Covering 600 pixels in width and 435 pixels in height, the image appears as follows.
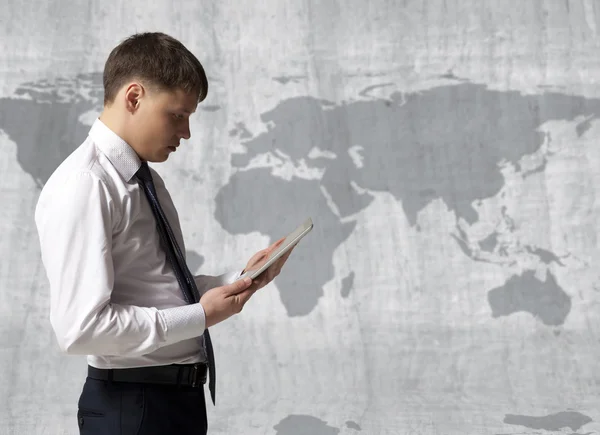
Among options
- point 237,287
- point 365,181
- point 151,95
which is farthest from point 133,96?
point 365,181

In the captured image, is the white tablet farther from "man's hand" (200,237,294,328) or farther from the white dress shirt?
the white dress shirt

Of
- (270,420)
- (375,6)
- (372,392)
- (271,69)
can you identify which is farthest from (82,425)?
(375,6)

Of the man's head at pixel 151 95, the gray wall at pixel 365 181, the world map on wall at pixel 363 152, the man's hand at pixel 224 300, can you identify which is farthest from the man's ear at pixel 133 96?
the world map on wall at pixel 363 152

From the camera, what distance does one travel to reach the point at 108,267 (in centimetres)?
117

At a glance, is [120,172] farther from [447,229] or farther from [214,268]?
[447,229]

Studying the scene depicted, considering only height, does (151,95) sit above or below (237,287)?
above

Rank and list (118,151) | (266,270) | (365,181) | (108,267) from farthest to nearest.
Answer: (365,181)
(266,270)
(118,151)
(108,267)

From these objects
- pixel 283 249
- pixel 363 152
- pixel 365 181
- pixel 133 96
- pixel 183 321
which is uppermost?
pixel 363 152

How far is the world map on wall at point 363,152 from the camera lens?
3.28 meters

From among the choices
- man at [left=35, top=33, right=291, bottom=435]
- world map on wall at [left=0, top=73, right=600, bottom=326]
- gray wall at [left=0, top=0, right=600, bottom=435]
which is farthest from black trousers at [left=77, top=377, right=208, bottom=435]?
world map on wall at [left=0, top=73, right=600, bottom=326]

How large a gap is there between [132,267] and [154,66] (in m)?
0.31

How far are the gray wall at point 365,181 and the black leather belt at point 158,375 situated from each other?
1680 mm

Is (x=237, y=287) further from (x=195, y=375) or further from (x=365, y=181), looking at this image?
(x=365, y=181)

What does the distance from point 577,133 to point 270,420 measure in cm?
169
